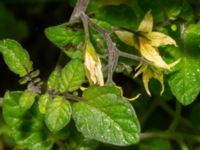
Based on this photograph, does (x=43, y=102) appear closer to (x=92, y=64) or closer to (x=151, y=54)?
(x=92, y=64)

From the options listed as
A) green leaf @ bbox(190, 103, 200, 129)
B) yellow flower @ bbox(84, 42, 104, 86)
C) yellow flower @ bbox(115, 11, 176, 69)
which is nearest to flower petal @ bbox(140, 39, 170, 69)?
yellow flower @ bbox(115, 11, 176, 69)

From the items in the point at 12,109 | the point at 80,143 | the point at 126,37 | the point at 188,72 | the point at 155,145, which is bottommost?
the point at 155,145

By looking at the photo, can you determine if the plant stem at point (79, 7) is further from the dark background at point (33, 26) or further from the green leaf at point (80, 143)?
the dark background at point (33, 26)

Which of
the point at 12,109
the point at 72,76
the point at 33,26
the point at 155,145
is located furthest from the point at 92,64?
the point at 33,26

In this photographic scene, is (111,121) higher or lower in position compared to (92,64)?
lower

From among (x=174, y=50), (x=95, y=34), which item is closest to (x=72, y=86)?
(x=95, y=34)

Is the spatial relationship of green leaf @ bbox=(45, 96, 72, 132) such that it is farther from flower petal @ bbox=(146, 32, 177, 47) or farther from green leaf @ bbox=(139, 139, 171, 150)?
green leaf @ bbox=(139, 139, 171, 150)

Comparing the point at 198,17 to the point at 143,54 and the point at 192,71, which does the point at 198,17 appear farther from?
the point at 143,54
